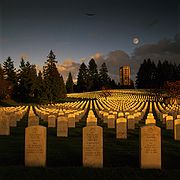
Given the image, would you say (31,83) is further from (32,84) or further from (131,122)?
(131,122)

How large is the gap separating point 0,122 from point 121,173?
8589mm

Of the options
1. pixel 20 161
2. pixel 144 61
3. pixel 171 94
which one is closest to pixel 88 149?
pixel 20 161

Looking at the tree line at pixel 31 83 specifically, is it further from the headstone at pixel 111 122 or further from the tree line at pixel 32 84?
the headstone at pixel 111 122

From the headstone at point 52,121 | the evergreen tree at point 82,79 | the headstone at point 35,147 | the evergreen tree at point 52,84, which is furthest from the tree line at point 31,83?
the headstone at point 35,147

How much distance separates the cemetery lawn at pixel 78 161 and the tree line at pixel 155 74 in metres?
80.4

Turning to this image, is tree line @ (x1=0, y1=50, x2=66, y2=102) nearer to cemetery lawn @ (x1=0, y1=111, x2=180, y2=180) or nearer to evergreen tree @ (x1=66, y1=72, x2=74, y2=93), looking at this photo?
evergreen tree @ (x1=66, y1=72, x2=74, y2=93)

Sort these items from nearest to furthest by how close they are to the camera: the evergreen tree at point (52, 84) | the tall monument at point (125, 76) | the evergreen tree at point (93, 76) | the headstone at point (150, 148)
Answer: the headstone at point (150, 148), the evergreen tree at point (52, 84), the evergreen tree at point (93, 76), the tall monument at point (125, 76)

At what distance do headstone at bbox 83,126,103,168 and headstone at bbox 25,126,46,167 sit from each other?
1.23 m

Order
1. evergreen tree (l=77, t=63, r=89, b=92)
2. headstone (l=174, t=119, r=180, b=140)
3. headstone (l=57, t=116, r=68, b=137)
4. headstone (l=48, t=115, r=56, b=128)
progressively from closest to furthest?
1. headstone (l=174, t=119, r=180, b=140)
2. headstone (l=57, t=116, r=68, b=137)
3. headstone (l=48, t=115, r=56, b=128)
4. evergreen tree (l=77, t=63, r=89, b=92)

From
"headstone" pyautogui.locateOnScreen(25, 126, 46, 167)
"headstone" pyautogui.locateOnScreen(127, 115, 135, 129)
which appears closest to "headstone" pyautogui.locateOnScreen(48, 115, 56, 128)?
"headstone" pyautogui.locateOnScreen(127, 115, 135, 129)

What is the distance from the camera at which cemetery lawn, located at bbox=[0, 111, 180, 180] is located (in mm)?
7129

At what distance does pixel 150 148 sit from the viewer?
8234 mm

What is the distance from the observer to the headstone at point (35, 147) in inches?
325

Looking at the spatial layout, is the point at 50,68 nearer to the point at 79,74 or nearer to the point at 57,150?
the point at 79,74
